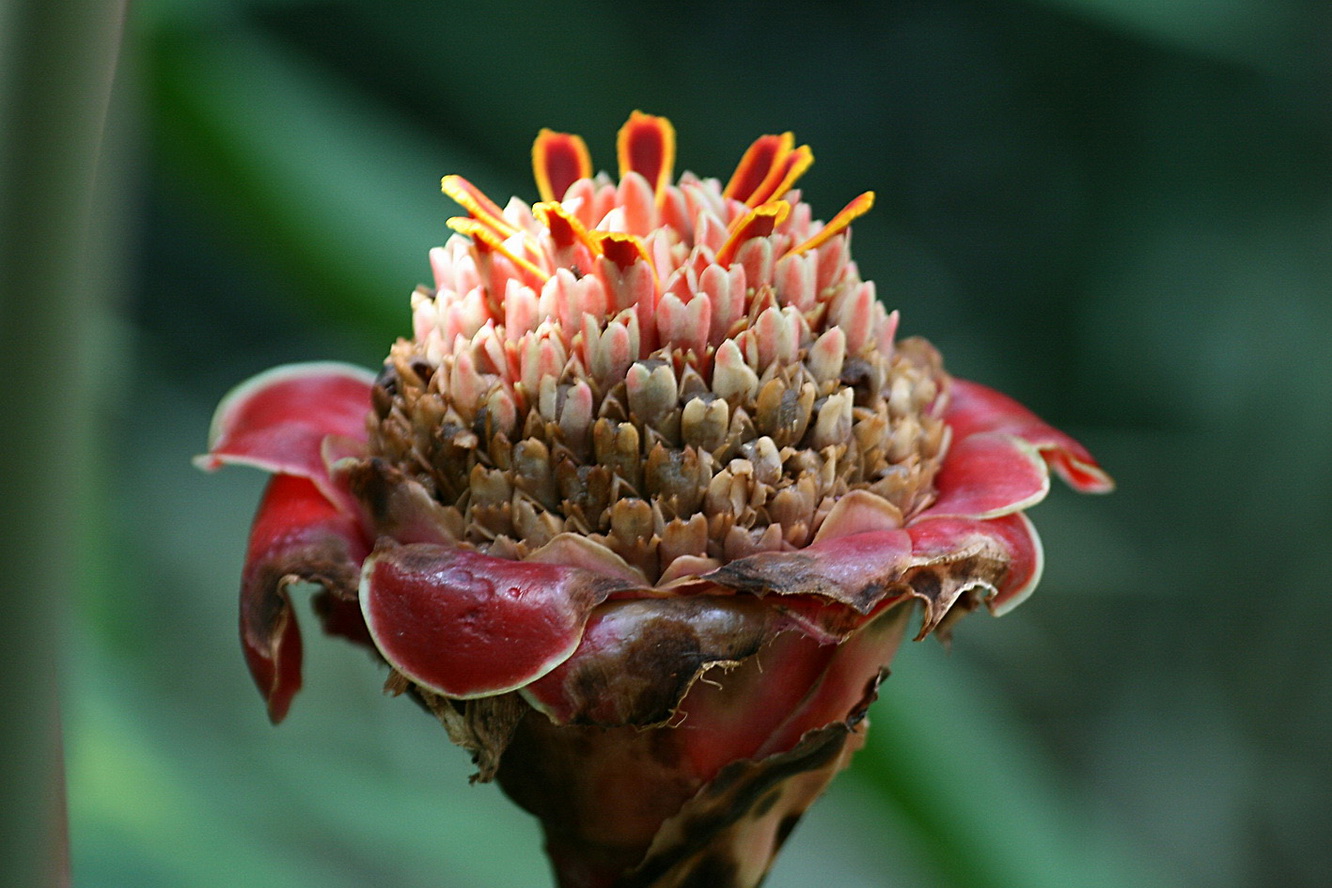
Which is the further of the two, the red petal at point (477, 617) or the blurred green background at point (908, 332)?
the blurred green background at point (908, 332)

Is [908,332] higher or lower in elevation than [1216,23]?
lower

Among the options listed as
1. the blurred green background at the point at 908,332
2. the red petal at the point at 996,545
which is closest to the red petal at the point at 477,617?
the red petal at the point at 996,545

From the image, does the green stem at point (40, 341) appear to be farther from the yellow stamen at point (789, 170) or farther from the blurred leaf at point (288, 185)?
the blurred leaf at point (288, 185)

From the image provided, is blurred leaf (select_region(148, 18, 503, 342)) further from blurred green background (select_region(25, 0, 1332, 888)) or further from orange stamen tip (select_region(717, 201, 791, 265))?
orange stamen tip (select_region(717, 201, 791, 265))

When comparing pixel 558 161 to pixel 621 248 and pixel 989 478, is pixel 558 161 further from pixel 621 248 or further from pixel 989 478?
pixel 989 478

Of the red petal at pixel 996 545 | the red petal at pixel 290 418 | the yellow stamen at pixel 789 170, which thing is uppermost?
the yellow stamen at pixel 789 170

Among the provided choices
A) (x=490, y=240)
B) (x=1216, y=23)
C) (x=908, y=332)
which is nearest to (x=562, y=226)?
(x=490, y=240)
